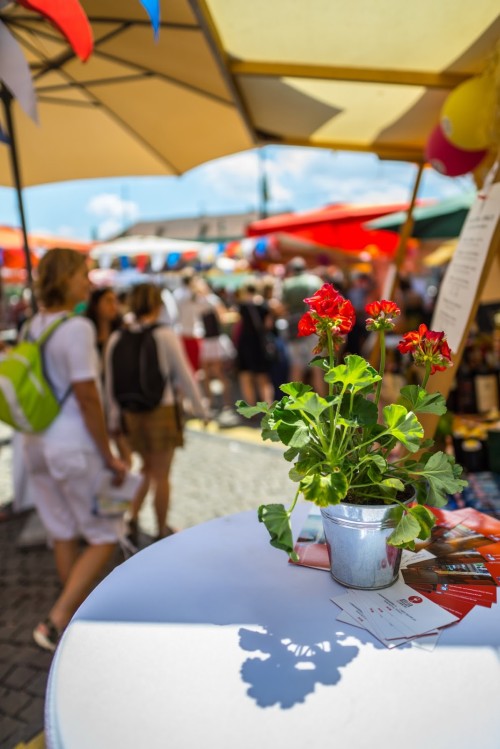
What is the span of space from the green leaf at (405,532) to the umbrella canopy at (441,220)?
429 centimetres

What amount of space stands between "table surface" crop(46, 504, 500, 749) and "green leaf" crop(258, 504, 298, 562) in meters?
0.14

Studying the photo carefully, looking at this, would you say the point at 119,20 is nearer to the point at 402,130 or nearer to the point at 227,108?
the point at 227,108

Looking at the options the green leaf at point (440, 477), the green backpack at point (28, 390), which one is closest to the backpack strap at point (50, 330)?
the green backpack at point (28, 390)

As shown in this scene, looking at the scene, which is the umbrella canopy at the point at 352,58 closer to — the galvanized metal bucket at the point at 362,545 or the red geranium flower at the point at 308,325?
the red geranium flower at the point at 308,325

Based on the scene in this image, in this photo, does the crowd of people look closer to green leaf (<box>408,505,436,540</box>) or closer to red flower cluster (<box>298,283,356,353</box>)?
red flower cluster (<box>298,283,356,353</box>)

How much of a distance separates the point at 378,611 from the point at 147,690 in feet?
1.36

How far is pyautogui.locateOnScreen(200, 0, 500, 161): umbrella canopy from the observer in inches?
73.2

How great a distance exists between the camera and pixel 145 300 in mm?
3123

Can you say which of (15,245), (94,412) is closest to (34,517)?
(94,412)

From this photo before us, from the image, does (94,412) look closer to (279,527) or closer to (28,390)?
(28,390)

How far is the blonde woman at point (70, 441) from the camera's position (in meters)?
2.16

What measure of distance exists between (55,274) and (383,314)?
158 cm

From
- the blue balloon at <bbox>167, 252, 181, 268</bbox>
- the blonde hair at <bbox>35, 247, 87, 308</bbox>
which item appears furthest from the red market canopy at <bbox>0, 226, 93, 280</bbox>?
the blonde hair at <bbox>35, 247, 87, 308</bbox>

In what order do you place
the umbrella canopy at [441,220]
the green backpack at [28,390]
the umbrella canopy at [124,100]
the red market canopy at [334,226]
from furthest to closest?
the red market canopy at [334,226]
the umbrella canopy at [441,220]
the umbrella canopy at [124,100]
the green backpack at [28,390]
